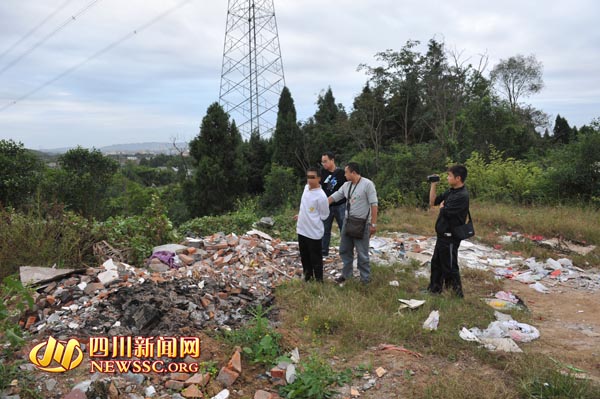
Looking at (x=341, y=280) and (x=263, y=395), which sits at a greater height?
(x=341, y=280)

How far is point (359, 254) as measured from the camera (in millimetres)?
4902

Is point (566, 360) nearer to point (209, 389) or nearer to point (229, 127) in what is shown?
point (209, 389)

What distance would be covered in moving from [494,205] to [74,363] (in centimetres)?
1048

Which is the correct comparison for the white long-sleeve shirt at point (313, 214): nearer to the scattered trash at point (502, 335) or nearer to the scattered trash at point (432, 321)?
the scattered trash at point (432, 321)

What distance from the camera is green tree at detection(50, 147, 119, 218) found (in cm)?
1650

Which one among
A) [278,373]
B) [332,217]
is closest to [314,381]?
[278,373]

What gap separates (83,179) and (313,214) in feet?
52.5

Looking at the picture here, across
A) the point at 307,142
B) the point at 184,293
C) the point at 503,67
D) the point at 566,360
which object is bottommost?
the point at 566,360

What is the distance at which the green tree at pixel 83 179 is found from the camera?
16500 mm

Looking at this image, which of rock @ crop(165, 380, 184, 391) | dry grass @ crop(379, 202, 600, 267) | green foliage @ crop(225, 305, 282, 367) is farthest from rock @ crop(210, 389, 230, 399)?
dry grass @ crop(379, 202, 600, 267)

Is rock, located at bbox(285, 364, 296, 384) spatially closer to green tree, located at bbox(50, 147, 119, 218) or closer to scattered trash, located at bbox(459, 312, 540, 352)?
scattered trash, located at bbox(459, 312, 540, 352)

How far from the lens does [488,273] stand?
5707mm

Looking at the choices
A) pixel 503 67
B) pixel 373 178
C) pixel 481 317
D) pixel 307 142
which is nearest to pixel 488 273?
pixel 481 317

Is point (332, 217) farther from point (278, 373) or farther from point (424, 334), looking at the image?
point (278, 373)
